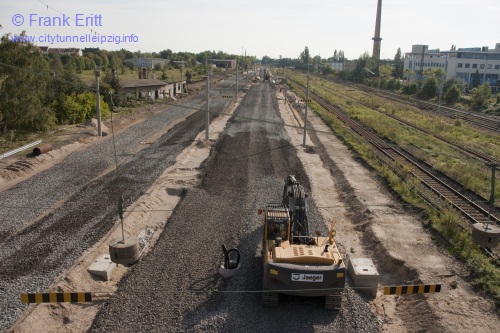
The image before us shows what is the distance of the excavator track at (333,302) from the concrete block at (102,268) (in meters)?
6.84

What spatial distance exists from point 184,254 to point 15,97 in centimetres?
2307

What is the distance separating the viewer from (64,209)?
18.1 meters

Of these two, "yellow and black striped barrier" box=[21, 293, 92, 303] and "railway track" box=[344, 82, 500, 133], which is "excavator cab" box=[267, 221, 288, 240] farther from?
"railway track" box=[344, 82, 500, 133]

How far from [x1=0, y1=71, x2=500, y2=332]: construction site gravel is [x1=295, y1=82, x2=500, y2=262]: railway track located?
2637mm

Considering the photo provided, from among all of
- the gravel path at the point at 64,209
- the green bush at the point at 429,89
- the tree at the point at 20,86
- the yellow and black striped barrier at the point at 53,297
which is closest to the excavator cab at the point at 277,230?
the yellow and black striped barrier at the point at 53,297

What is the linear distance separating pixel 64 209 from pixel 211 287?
9166 mm

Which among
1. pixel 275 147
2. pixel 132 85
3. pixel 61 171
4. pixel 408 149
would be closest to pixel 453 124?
pixel 408 149

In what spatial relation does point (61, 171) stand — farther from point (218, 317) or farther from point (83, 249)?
point (218, 317)

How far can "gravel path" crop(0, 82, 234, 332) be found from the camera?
505 inches

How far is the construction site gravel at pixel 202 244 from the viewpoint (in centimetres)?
1105

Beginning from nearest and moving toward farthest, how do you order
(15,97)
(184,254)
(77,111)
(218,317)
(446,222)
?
(218,317) < (184,254) < (446,222) < (15,97) < (77,111)

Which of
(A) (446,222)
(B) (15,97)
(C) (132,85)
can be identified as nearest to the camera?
(A) (446,222)

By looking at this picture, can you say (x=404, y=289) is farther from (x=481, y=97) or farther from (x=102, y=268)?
(x=481, y=97)

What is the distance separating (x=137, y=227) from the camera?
17109 mm
